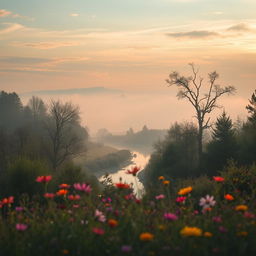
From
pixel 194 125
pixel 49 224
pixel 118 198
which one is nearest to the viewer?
pixel 49 224

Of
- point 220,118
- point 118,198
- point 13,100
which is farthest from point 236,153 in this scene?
point 13,100

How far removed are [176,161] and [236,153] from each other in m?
7.25

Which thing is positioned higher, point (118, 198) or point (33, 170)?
point (118, 198)

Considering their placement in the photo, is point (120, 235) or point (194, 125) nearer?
point (120, 235)

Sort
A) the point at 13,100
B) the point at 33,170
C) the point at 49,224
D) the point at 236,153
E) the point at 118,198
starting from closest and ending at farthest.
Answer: the point at 49,224, the point at 118,198, the point at 33,170, the point at 236,153, the point at 13,100

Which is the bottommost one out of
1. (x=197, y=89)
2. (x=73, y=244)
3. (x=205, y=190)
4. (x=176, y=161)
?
(x=176, y=161)

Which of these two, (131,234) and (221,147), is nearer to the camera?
(131,234)

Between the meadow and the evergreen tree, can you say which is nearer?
the meadow

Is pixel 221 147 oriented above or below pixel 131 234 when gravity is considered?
below

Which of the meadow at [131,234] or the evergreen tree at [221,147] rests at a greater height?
the meadow at [131,234]

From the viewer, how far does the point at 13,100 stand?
3792 inches

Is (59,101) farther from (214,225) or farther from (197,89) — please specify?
(214,225)

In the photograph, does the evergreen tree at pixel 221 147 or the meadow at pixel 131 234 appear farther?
the evergreen tree at pixel 221 147

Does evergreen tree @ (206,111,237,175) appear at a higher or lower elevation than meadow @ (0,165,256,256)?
lower
